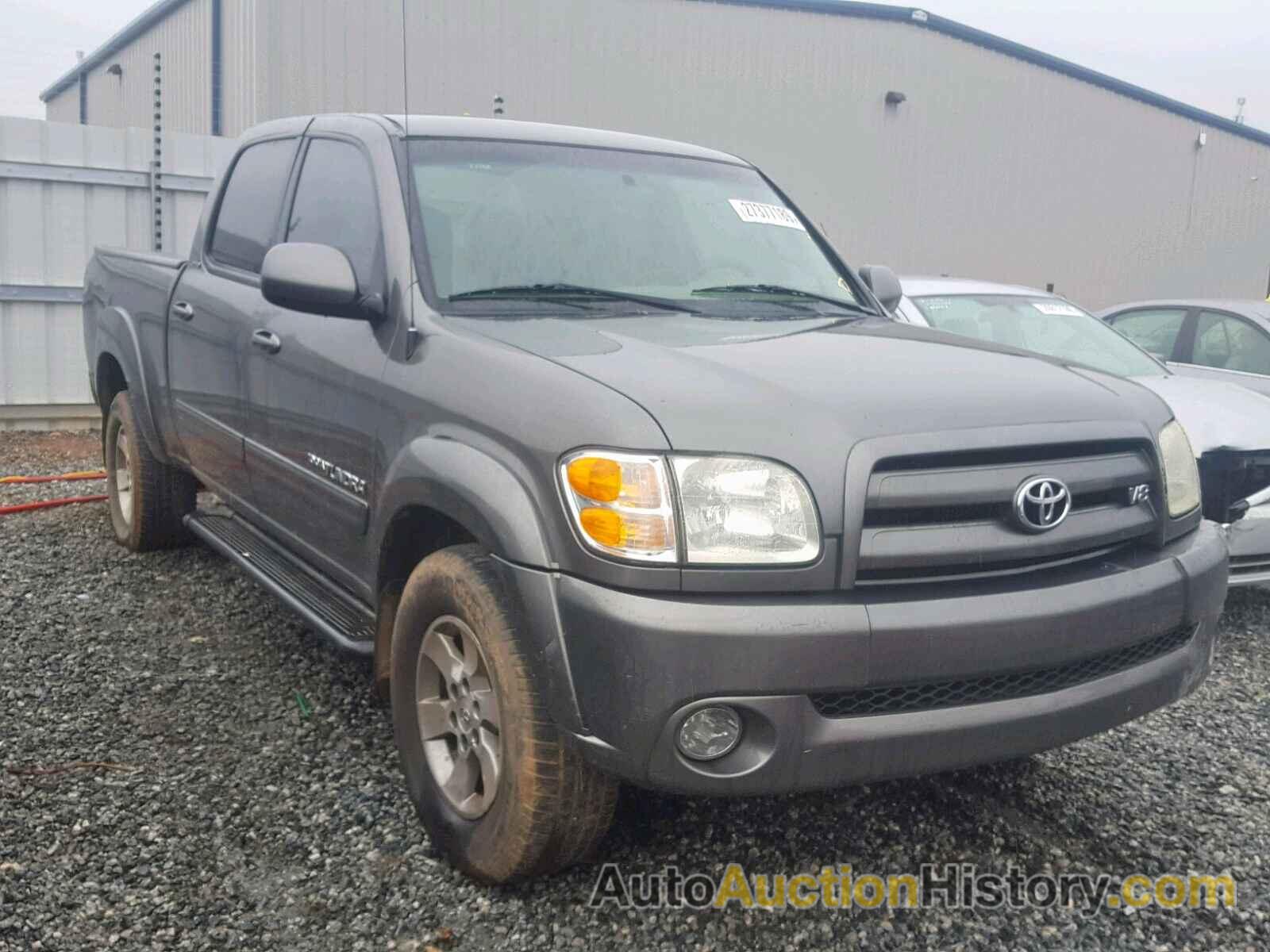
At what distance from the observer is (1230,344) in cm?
769

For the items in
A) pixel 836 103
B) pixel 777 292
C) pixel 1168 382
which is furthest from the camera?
pixel 836 103

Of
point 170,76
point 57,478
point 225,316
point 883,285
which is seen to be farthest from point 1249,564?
point 170,76

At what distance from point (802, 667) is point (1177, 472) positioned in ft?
4.13

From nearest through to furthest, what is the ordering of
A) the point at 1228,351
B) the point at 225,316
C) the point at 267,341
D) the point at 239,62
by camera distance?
the point at 267,341 < the point at 225,316 < the point at 1228,351 < the point at 239,62

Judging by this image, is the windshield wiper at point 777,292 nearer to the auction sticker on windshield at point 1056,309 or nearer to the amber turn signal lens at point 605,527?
the amber turn signal lens at point 605,527

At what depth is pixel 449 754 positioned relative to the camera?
9.57 ft

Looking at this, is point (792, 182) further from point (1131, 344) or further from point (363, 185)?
point (363, 185)

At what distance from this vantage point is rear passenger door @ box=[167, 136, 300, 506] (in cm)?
418

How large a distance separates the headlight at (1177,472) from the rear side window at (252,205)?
2932 mm

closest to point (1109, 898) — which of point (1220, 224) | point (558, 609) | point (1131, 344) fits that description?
point (558, 609)

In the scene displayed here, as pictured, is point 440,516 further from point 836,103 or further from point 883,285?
point 836,103

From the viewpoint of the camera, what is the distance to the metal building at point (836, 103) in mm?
14703

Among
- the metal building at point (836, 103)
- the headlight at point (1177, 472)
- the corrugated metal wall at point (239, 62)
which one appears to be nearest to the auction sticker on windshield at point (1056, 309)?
the headlight at point (1177, 472)

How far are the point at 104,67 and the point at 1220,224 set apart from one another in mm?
22827
